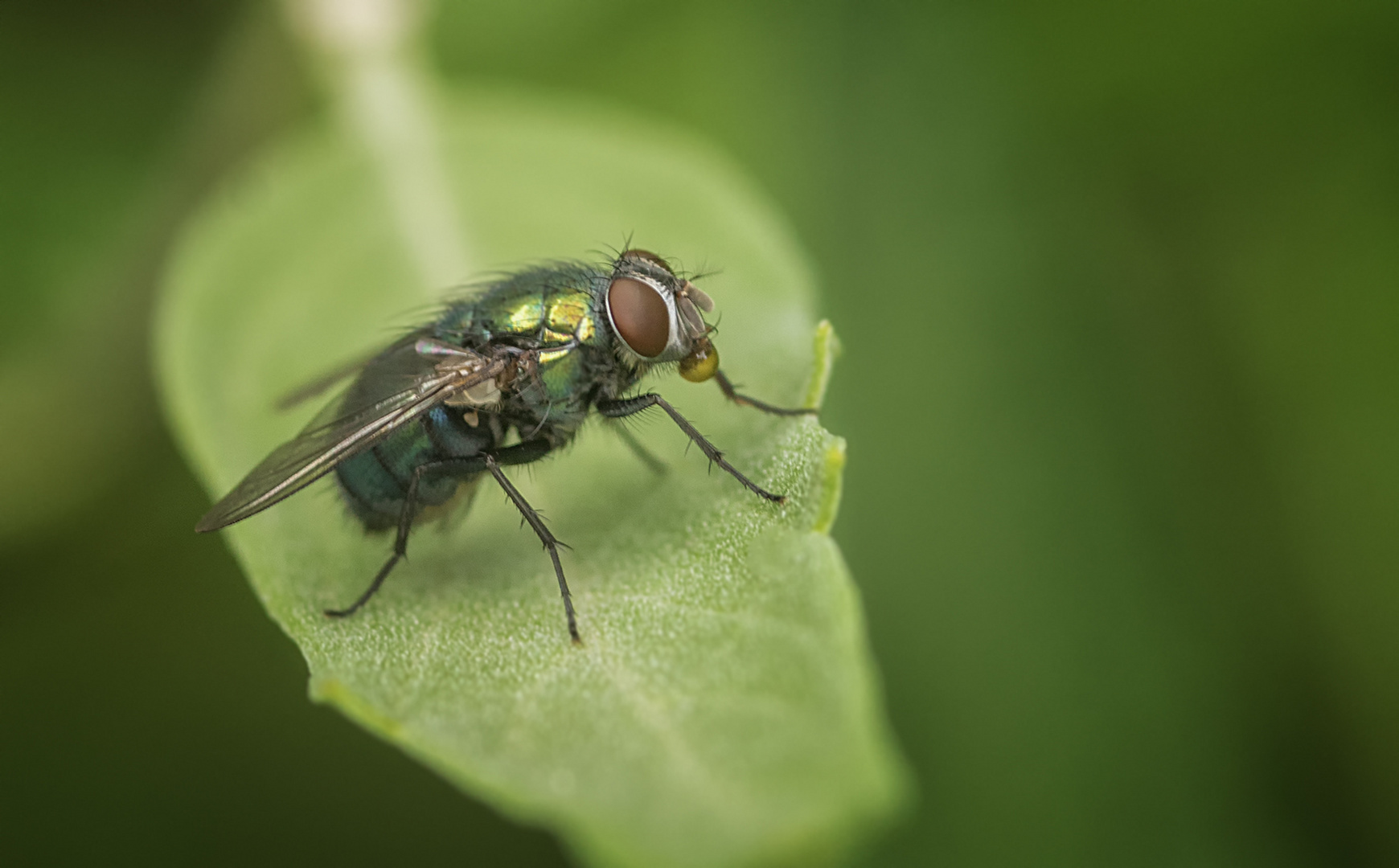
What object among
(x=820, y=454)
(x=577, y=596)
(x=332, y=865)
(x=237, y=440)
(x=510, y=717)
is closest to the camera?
(x=510, y=717)

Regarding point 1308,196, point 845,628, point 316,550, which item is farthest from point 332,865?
point 1308,196

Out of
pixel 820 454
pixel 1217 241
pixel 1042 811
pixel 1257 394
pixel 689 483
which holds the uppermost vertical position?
pixel 820 454

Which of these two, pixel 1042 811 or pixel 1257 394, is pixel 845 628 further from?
pixel 1257 394

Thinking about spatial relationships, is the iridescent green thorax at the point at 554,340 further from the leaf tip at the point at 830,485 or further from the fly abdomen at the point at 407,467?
the leaf tip at the point at 830,485

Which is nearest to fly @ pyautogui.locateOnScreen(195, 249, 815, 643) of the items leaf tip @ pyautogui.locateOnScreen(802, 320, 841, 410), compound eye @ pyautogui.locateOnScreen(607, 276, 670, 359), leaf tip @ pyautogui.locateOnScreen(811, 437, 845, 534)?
compound eye @ pyautogui.locateOnScreen(607, 276, 670, 359)

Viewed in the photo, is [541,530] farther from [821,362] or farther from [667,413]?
[821,362]
